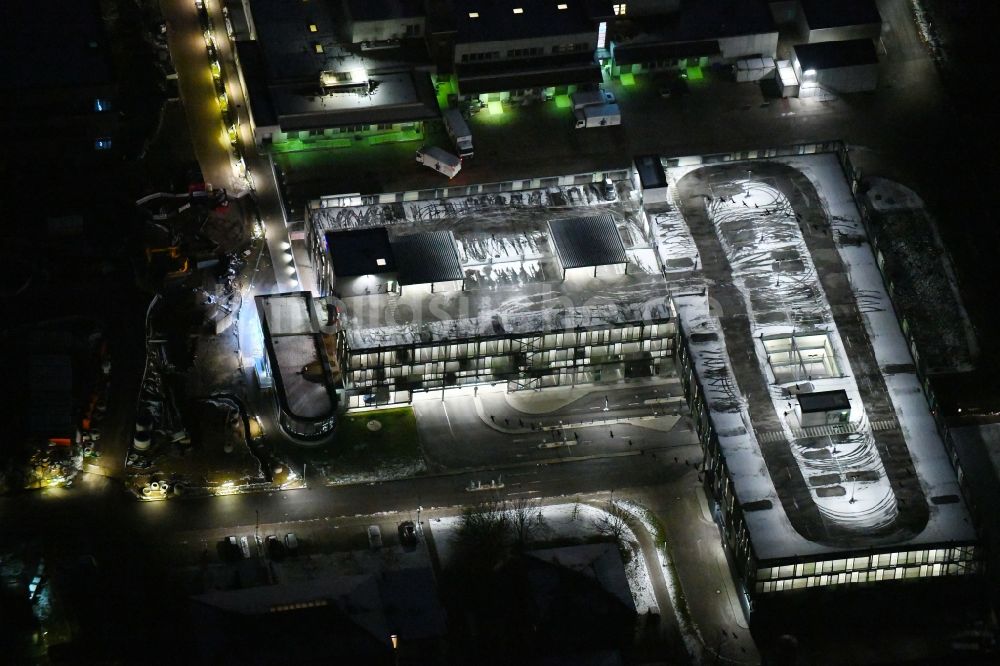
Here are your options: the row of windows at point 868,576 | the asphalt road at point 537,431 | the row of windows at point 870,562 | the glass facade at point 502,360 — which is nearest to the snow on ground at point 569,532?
the asphalt road at point 537,431

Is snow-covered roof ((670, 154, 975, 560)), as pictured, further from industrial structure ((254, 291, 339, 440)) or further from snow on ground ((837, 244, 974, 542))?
industrial structure ((254, 291, 339, 440))

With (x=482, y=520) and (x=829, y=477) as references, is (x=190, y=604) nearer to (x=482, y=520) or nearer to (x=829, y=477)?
(x=482, y=520)

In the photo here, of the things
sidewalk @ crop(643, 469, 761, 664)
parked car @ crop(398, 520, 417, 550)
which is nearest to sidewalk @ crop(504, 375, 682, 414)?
sidewalk @ crop(643, 469, 761, 664)

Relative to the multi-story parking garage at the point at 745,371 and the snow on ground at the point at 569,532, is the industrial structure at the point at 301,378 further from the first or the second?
the snow on ground at the point at 569,532

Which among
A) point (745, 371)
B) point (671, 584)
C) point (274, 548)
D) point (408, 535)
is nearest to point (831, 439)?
point (745, 371)

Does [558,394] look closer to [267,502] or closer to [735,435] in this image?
Result: [735,435]

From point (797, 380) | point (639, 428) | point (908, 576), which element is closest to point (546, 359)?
point (639, 428)
